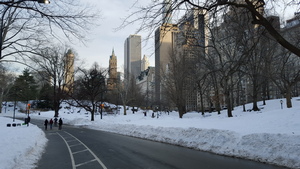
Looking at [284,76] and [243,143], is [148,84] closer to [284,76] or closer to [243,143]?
[284,76]

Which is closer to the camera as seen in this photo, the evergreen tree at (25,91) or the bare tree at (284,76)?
the bare tree at (284,76)

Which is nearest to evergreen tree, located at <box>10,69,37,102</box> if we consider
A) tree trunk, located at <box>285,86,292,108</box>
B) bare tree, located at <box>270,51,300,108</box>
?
bare tree, located at <box>270,51,300,108</box>

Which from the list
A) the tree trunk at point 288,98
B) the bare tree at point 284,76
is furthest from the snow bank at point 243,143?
the tree trunk at point 288,98

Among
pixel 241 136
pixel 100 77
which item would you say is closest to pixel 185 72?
pixel 100 77

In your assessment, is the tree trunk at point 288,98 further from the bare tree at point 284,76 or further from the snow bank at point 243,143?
the snow bank at point 243,143

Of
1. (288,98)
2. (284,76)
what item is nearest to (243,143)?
(288,98)

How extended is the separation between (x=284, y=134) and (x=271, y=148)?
39.9 inches

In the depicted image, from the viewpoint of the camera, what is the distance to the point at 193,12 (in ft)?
32.0

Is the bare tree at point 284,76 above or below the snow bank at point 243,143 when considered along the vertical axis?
above

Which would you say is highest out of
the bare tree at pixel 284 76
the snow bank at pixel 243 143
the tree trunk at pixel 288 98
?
the bare tree at pixel 284 76

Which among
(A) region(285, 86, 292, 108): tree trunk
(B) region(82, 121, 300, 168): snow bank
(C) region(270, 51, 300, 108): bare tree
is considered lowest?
(B) region(82, 121, 300, 168): snow bank

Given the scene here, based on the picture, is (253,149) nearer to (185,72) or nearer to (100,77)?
(185,72)

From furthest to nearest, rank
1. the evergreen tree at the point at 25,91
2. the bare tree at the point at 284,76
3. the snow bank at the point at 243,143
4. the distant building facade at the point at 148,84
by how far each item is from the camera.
Result: the distant building facade at the point at 148,84 < the evergreen tree at the point at 25,91 < the bare tree at the point at 284,76 < the snow bank at the point at 243,143

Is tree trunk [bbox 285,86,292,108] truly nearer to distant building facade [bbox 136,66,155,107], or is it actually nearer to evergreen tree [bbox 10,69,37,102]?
distant building facade [bbox 136,66,155,107]
